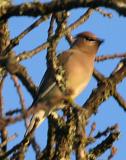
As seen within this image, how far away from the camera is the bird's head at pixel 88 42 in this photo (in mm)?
7633

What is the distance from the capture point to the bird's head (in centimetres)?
763

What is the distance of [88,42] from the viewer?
25.4 feet

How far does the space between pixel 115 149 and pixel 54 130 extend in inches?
38.1

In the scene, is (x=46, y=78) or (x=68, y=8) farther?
(x=46, y=78)

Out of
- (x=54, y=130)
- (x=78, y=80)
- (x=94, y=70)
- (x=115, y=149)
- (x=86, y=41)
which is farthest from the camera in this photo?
(x=86, y=41)

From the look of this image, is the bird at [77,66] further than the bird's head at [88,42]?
No

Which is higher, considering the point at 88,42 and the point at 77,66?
the point at 77,66

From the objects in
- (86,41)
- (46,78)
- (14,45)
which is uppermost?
(14,45)

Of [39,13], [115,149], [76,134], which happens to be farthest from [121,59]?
[39,13]

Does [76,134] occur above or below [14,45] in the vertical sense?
below

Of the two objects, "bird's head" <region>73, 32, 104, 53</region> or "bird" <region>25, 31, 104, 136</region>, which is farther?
"bird's head" <region>73, 32, 104, 53</region>

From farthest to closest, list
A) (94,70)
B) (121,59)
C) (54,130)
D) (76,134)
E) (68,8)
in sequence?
(94,70)
(121,59)
(54,130)
(76,134)
(68,8)

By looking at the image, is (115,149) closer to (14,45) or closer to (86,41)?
(14,45)

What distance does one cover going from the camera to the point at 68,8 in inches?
121
